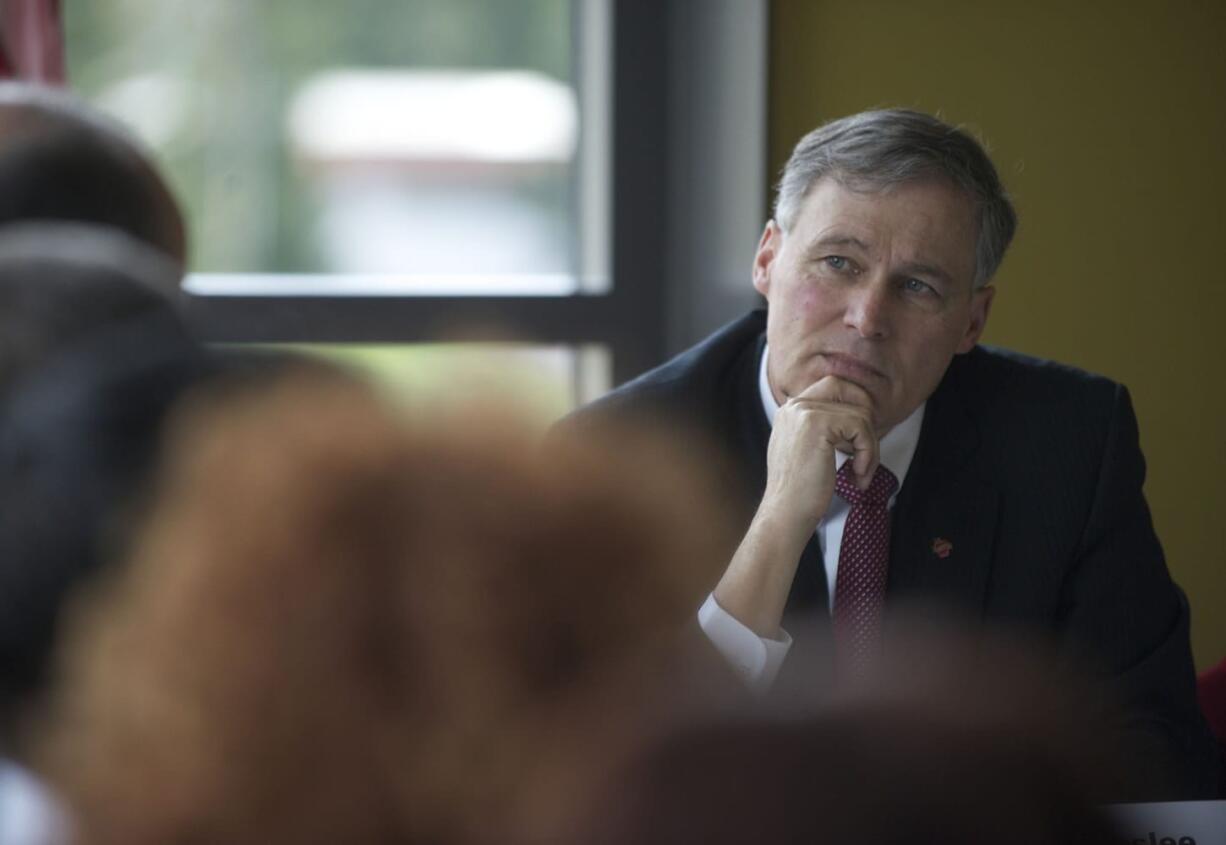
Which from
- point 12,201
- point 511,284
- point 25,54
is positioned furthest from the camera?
point 511,284

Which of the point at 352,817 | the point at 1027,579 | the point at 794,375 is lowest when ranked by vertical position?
the point at 1027,579

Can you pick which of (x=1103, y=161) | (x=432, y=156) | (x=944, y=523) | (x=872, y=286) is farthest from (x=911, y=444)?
(x=432, y=156)

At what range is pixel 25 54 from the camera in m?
2.73

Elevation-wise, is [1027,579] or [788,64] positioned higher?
[788,64]

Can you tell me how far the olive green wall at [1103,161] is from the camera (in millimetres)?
2869

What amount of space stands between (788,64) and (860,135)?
112 cm

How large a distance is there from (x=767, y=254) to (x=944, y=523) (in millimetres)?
447

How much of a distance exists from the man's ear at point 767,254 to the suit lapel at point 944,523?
0.98 feet

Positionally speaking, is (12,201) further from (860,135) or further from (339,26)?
(339,26)

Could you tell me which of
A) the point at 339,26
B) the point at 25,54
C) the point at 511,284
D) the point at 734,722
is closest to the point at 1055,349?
the point at 511,284

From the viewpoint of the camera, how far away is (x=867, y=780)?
0.89 ft

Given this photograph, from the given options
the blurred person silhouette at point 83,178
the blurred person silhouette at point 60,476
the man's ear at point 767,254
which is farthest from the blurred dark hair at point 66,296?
the man's ear at point 767,254

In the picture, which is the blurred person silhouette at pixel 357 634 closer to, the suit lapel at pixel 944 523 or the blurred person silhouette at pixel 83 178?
the blurred person silhouette at pixel 83 178

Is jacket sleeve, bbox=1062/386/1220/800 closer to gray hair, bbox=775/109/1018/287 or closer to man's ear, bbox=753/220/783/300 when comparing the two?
gray hair, bbox=775/109/1018/287
